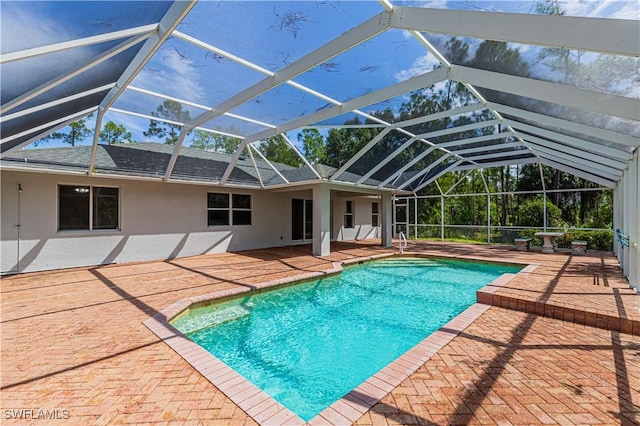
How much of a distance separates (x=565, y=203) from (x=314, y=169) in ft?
70.5

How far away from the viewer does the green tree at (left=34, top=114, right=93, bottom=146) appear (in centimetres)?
777

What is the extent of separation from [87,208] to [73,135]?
7.47 feet

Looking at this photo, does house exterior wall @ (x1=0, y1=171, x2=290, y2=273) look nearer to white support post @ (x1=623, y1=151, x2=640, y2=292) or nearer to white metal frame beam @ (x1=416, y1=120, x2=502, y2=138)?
white metal frame beam @ (x1=416, y1=120, x2=502, y2=138)

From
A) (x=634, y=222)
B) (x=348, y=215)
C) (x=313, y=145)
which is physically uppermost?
(x=313, y=145)

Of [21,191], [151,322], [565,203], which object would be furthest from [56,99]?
[565,203]

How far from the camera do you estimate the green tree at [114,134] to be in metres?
8.02

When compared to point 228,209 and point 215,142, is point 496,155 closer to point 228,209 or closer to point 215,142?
point 215,142

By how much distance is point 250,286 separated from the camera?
20.4 ft

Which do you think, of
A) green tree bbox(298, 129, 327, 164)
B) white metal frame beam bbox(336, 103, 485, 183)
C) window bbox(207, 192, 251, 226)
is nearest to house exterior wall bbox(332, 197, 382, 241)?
white metal frame beam bbox(336, 103, 485, 183)

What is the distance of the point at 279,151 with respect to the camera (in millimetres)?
9883

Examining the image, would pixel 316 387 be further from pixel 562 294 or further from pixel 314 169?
pixel 314 169

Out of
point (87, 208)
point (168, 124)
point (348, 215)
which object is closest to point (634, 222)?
point (168, 124)
